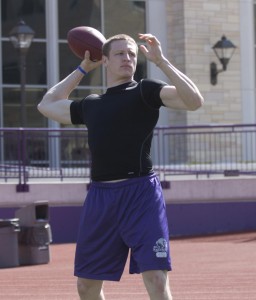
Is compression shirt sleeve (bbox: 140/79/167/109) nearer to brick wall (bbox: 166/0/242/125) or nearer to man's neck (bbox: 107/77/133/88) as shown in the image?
man's neck (bbox: 107/77/133/88)

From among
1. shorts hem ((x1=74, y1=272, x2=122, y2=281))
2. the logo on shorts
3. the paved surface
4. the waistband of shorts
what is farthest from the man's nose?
the paved surface

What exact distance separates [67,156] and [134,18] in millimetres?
6606

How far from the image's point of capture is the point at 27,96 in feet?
75.6

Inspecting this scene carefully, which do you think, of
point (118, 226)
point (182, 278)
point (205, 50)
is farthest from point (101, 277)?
point (205, 50)

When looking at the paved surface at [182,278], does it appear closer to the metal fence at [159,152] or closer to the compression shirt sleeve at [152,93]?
the metal fence at [159,152]

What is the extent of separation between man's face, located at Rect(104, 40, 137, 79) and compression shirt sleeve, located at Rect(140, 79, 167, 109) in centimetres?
16

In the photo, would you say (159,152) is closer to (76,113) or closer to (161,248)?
(76,113)

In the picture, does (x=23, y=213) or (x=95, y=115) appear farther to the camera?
(x=23, y=213)

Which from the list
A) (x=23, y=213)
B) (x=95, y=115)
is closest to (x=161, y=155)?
(x=23, y=213)

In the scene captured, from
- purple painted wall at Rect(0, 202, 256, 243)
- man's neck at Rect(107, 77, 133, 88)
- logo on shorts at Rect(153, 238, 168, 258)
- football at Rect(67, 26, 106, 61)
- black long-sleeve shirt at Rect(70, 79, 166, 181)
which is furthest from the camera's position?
purple painted wall at Rect(0, 202, 256, 243)

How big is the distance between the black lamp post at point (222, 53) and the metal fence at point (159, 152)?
174 inches

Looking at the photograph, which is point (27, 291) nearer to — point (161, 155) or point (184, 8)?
point (161, 155)

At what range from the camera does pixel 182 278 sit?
11.6 meters

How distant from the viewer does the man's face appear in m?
6.48
